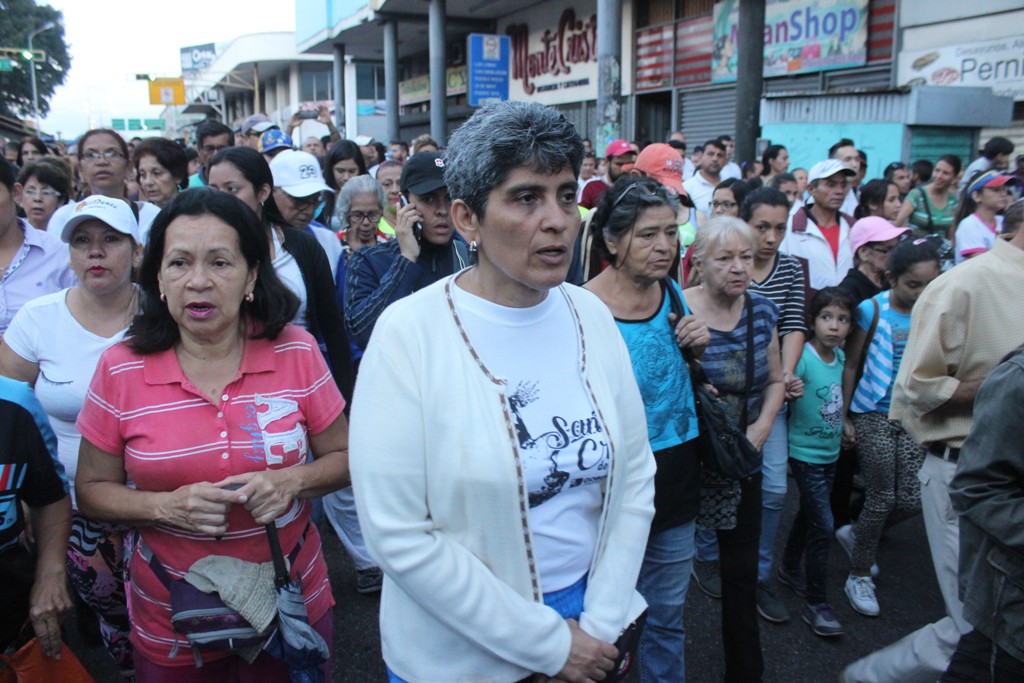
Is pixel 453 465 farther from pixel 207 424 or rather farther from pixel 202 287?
pixel 202 287

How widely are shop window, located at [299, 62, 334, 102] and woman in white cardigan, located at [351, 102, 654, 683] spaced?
5269 cm

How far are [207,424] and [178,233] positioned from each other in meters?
0.58

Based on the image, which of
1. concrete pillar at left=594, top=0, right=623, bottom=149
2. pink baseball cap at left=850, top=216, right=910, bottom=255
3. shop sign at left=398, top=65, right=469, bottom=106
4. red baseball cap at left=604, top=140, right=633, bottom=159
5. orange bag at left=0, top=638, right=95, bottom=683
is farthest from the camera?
shop sign at left=398, top=65, right=469, bottom=106

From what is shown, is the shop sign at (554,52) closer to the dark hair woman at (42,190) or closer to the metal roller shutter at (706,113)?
the metal roller shutter at (706,113)

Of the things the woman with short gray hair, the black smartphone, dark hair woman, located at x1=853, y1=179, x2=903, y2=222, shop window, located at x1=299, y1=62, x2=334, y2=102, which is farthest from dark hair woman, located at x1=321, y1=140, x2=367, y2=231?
shop window, located at x1=299, y1=62, x2=334, y2=102

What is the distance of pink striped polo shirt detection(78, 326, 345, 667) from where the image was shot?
2.27m

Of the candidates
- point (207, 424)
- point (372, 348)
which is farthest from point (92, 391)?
point (372, 348)

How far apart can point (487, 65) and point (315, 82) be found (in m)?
36.1

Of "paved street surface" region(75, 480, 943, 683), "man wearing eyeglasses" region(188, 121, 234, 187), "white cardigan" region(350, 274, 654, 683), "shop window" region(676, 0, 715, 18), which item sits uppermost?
"shop window" region(676, 0, 715, 18)

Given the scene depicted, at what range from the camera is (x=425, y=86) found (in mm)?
32531

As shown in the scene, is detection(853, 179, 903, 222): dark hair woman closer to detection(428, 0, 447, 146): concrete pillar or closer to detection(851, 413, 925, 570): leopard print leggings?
detection(851, 413, 925, 570): leopard print leggings

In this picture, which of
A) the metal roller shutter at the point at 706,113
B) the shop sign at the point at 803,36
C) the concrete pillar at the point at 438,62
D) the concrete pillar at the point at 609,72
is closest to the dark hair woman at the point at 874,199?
the concrete pillar at the point at 609,72

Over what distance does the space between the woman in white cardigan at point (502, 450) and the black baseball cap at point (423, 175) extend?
5.05 ft

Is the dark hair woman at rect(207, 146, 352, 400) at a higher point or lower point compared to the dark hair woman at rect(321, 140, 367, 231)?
lower
